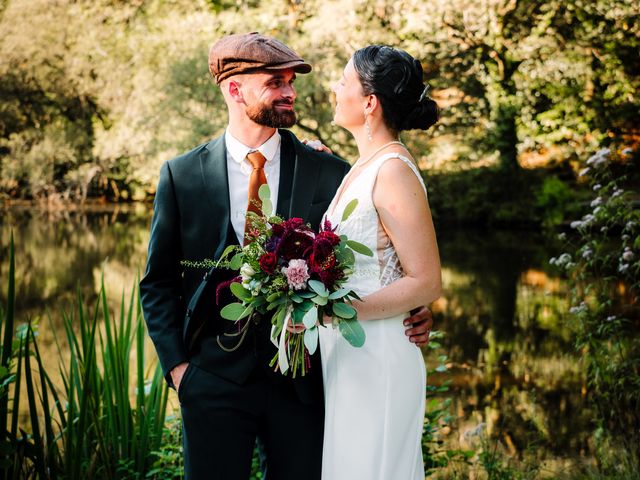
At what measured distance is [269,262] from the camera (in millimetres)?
1852

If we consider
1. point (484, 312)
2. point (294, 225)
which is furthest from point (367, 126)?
point (484, 312)

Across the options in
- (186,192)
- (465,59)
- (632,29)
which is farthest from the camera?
(465,59)

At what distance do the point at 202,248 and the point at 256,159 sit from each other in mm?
314

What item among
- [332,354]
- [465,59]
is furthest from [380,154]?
[465,59]

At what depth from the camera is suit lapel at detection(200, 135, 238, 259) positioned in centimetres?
229

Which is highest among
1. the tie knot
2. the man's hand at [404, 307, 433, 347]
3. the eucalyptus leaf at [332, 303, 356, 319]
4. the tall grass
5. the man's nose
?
the man's nose

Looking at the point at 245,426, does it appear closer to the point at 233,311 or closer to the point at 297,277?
the point at 233,311

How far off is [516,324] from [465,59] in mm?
8953

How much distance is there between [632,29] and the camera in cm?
1609

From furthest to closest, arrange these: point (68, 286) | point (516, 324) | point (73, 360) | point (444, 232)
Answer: point (444, 232) → point (68, 286) → point (516, 324) → point (73, 360)

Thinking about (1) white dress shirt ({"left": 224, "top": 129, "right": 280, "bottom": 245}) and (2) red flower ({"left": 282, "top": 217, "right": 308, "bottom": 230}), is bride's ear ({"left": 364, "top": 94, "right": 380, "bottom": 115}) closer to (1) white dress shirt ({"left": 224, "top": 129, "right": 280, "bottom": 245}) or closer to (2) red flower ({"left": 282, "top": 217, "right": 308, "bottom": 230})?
(1) white dress shirt ({"left": 224, "top": 129, "right": 280, "bottom": 245})

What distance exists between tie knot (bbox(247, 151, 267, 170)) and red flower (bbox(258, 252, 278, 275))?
1.80ft

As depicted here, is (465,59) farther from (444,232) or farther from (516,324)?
(516,324)

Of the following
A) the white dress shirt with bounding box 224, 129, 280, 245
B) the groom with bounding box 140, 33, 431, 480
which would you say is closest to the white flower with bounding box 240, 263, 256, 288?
the groom with bounding box 140, 33, 431, 480
